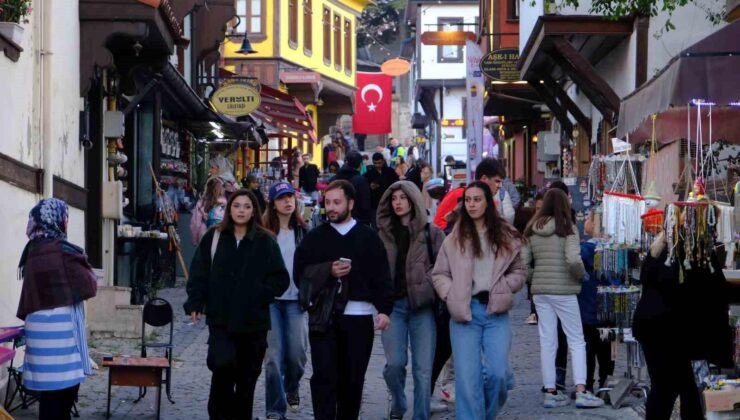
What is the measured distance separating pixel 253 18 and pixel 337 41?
8.53m

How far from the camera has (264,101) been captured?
1244 inches

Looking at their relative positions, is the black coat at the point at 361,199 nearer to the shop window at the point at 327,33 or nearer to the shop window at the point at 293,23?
the shop window at the point at 293,23

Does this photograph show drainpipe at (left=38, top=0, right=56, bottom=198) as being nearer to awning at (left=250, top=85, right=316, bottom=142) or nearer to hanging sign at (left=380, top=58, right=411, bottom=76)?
awning at (left=250, top=85, right=316, bottom=142)

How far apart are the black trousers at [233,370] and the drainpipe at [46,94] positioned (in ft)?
11.9

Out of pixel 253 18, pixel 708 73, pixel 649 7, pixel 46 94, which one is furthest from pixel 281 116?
pixel 708 73

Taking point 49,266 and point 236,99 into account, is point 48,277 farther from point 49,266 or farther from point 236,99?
point 236,99

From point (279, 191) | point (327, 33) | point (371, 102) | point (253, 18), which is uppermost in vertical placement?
point (327, 33)

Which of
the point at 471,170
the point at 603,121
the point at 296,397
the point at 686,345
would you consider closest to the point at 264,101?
the point at 471,170

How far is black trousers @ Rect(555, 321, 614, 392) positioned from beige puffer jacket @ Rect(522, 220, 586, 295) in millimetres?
626

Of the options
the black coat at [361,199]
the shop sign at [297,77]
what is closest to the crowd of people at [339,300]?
the black coat at [361,199]

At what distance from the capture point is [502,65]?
1058 inches

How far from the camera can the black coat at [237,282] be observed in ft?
31.6

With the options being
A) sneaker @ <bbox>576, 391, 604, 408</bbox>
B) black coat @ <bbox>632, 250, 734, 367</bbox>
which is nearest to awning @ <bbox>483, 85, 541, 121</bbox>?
sneaker @ <bbox>576, 391, 604, 408</bbox>

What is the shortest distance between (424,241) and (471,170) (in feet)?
47.0
